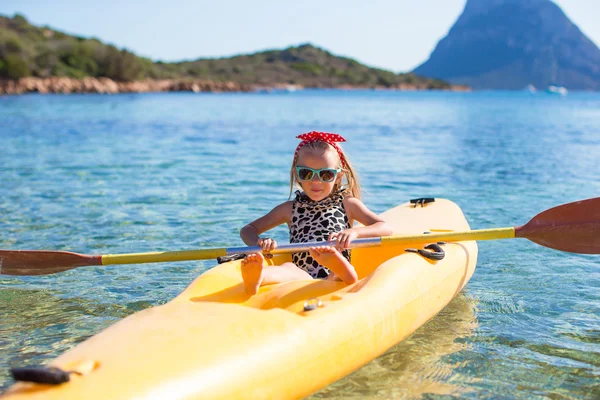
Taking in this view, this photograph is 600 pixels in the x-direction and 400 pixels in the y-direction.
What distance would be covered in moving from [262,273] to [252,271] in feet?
0.54

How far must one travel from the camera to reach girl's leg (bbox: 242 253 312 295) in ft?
11.4

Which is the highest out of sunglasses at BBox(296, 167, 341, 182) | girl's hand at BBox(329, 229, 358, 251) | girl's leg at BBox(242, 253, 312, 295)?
sunglasses at BBox(296, 167, 341, 182)

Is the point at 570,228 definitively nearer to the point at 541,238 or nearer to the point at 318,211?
the point at 541,238

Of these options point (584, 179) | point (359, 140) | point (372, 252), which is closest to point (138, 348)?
point (372, 252)

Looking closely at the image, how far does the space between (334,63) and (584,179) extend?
112354mm

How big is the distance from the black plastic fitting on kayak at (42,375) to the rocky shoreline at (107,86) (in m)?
51.2

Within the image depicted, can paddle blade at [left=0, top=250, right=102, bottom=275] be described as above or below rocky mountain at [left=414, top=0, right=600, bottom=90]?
below

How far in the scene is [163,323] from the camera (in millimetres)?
2947

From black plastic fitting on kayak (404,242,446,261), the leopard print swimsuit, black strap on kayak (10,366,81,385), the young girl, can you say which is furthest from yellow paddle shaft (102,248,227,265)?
black strap on kayak (10,366,81,385)

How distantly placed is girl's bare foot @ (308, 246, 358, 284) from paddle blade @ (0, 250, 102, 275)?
1566 millimetres

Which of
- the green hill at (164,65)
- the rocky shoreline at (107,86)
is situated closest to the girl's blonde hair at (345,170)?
A: the rocky shoreline at (107,86)

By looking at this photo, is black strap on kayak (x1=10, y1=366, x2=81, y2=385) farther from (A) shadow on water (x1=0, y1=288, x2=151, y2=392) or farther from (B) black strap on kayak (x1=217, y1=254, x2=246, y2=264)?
(B) black strap on kayak (x1=217, y1=254, x2=246, y2=264)

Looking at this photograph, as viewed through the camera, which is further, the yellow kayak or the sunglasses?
the sunglasses

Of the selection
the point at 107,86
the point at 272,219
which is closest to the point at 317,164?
the point at 272,219
